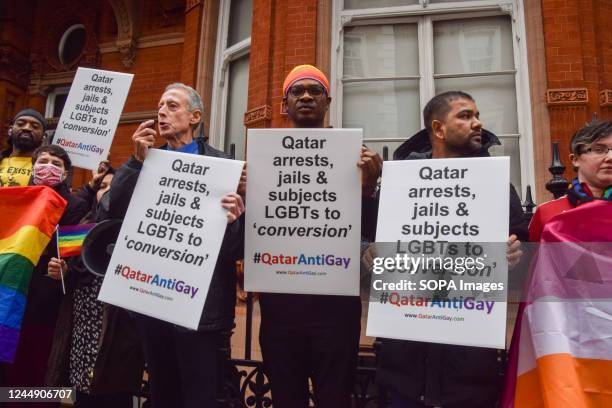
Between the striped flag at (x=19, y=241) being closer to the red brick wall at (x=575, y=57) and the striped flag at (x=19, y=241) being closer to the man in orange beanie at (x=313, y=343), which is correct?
the man in orange beanie at (x=313, y=343)

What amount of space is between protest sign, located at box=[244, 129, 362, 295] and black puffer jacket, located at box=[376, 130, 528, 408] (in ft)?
1.28

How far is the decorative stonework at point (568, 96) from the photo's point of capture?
5281mm

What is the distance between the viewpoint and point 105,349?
9.59ft

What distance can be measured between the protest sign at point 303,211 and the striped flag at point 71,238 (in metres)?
1.34

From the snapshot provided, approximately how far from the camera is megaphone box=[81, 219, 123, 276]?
271 centimetres

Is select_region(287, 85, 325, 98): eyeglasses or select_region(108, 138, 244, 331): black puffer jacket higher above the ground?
select_region(287, 85, 325, 98): eyeglasses

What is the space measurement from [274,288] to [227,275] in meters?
0.29

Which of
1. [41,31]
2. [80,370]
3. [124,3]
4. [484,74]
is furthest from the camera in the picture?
[41,31]

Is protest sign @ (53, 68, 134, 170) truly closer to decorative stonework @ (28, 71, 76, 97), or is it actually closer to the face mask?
the face mask

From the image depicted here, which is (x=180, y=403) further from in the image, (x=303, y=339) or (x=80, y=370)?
(x=80, y=370)

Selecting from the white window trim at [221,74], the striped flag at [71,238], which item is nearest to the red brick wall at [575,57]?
the white window trim at [221,74]

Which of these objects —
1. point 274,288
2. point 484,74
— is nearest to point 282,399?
point 274,288

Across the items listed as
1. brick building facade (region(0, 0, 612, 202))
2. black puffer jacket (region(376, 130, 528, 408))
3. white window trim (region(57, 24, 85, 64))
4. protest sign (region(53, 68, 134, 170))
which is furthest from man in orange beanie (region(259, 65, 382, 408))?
white window trim (region(57, 24, 85, 64))

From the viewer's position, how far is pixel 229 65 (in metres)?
7.68
